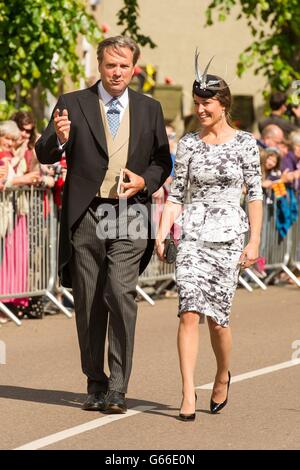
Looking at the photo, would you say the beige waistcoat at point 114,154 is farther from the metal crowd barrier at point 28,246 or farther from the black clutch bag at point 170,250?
the metal crowd barrier at point 28,246

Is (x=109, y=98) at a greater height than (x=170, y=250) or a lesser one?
greater

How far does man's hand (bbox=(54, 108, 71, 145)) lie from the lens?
873 cm

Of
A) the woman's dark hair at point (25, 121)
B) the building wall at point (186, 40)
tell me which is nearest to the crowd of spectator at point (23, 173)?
the woman's dark hair at point (25, 121)

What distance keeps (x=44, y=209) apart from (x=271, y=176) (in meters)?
3.99

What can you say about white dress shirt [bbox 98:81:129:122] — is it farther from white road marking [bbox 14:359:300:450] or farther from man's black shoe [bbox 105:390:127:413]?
white road marking [bbox 14:359:300:450]

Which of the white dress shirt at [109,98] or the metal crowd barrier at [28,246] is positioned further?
the metal crowd barrier at [28,246]

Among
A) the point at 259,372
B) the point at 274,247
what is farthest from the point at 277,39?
the point at 259,372

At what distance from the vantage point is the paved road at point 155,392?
8.02 m

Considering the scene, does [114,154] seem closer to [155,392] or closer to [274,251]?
[155,392]

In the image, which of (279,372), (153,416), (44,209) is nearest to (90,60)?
(44,209)

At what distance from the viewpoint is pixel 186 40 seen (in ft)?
111

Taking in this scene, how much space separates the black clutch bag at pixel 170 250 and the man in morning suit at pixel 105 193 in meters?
0.36

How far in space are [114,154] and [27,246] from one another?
16.9 feet

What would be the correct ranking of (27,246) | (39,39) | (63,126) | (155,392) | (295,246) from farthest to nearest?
1. (295,246)
2. (39,39)
3. (27,246)
4. (155,392)
5. (63,126)
